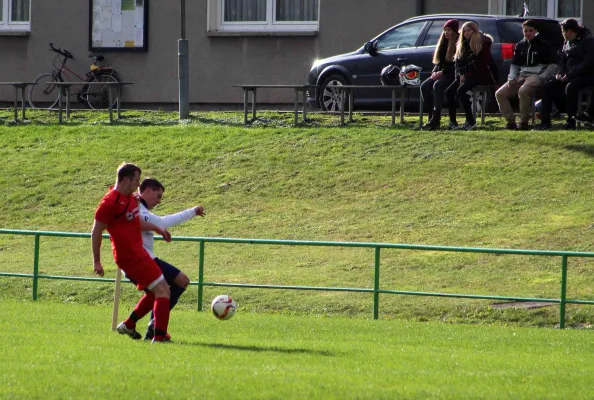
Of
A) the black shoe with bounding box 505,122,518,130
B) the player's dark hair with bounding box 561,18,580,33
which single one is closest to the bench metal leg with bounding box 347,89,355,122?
the black shoe with bounding box 505,122,518,130

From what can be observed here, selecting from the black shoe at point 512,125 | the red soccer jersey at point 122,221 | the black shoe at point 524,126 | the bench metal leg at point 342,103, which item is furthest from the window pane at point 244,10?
the red soccer jersey at point 122,221

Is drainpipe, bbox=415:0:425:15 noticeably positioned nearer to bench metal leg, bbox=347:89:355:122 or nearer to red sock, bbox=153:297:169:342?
bench metal leg, bbox=347:89:355:122

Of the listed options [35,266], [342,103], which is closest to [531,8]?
[342,103]

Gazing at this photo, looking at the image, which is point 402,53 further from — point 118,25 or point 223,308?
point 223,308

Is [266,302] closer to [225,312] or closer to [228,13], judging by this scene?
[225,312]

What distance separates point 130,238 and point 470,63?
35.8 feet

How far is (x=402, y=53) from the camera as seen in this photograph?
23.0 meters

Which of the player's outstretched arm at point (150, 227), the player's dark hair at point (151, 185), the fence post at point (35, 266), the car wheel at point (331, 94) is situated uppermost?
the car wheel at point (331, 94)

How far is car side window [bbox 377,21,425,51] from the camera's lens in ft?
76.1

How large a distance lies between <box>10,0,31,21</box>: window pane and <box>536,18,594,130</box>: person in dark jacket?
16.2 metres

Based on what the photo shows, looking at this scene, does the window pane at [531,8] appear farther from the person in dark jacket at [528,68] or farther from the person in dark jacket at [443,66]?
the person in dark jacket at [528,68]

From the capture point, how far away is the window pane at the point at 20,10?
31344 millimetres

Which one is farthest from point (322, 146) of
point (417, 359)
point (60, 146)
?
point (417, 359)

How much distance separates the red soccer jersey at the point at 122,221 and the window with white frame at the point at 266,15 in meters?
18.2
